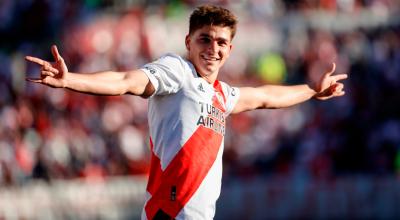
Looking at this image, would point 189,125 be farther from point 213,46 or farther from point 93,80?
point 93,80

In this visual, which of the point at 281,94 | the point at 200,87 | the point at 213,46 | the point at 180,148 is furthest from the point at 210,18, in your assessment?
the point at 281,94

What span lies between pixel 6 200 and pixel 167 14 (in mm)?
6798

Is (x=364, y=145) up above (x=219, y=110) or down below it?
below

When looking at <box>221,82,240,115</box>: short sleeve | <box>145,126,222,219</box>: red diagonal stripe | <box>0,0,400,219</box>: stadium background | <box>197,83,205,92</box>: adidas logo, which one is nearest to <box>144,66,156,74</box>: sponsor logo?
<box>197,83,205,92</box>: adidas logo

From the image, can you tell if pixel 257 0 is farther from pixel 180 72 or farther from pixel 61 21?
A: pixel 180 72

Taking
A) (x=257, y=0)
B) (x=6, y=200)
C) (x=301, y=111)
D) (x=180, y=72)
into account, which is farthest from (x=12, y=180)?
(x=180, y=72)

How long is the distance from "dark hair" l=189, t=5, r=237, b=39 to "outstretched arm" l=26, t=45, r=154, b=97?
2.12 feet

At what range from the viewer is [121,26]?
68.6 feet

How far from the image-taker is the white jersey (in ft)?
25.6

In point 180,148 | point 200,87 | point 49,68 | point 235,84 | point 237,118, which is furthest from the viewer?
point 235,84

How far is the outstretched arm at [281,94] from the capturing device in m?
8.84

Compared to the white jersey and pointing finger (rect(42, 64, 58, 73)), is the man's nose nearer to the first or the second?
the white jersey

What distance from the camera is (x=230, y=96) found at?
28.0 feet

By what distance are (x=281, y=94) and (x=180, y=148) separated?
5.76 ft
